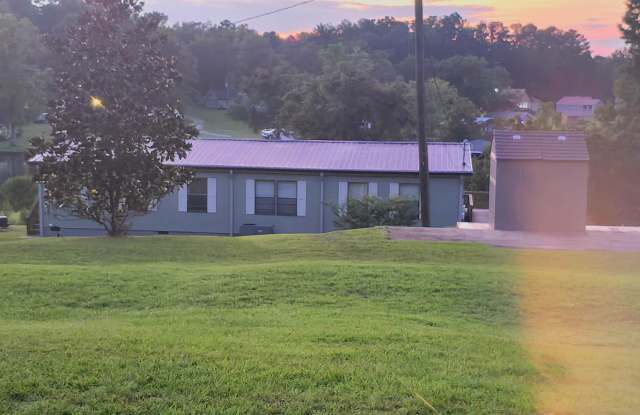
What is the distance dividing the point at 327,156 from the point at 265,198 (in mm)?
2405

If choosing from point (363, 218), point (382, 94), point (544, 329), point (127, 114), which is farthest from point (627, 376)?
point (382, 94)

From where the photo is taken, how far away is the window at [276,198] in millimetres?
22812

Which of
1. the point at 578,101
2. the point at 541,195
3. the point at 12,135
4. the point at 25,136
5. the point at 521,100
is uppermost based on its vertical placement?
the point at 578,101

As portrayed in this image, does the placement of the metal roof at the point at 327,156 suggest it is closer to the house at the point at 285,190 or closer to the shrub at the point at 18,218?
the house at the point at 285,190

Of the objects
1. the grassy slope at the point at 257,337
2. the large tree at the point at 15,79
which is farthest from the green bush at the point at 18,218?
the large tree at the point at 15,79

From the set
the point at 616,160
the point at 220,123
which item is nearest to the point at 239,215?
the point at 616,160

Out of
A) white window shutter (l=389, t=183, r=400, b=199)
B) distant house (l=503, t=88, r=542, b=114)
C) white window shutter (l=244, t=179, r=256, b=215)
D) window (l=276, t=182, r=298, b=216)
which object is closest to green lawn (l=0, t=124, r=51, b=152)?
white window shutter (l=244, t=179, r=256, b=215)

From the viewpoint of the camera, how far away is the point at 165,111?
46.3 ft

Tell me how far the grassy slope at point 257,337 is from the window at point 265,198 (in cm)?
1160

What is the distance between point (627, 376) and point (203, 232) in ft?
61.8

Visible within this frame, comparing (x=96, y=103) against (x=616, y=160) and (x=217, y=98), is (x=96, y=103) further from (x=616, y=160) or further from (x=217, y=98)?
(x=217, y=98)

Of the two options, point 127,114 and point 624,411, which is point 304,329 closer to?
point 624,411

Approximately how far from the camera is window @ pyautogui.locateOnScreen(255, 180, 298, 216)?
22812 mm

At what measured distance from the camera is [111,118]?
13523 millimetres
